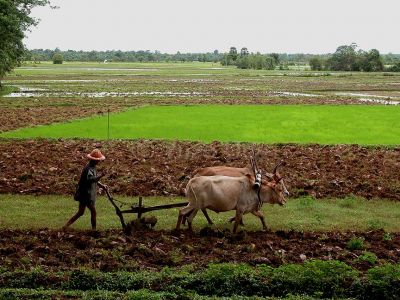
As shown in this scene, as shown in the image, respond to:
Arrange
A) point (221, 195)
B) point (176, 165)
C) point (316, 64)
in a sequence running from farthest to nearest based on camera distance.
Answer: point (316, 64), point (176, 165), point (221, 195)

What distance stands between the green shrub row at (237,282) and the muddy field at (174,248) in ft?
1.92

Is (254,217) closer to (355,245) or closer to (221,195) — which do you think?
(221,195)

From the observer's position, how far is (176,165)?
2058 cm

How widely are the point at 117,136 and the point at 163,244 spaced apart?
15898mm

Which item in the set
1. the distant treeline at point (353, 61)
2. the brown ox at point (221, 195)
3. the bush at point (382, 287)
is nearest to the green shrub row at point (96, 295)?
the bush at point (382, 287)

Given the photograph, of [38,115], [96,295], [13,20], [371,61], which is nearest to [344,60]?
[371,61]

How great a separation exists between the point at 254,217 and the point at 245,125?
1647 centimetres

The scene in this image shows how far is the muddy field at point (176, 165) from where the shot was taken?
715 inches

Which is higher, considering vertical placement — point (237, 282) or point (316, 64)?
point (237, 282)

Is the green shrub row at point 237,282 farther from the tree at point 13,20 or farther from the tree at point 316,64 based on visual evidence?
the tree at point 316,64

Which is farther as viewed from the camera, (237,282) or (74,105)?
(74,105)

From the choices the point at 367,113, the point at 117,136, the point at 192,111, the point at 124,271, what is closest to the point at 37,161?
the point at 117,136

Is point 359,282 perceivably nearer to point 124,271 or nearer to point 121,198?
point 124,271

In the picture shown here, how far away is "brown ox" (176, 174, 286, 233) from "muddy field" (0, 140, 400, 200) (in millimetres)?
4433
